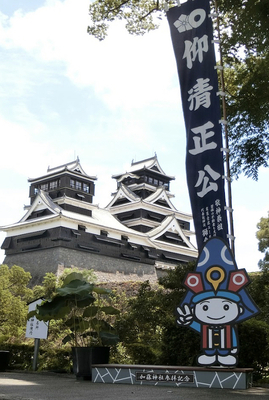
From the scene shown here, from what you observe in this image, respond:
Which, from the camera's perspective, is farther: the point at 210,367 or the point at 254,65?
the point at 254,65

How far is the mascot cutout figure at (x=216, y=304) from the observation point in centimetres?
539

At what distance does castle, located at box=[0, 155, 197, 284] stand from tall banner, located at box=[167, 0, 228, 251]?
2371 centimetres

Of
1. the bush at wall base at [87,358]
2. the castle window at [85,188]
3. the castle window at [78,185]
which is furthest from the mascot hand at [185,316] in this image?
the castle window at [85,188]

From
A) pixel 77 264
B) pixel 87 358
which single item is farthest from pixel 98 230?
pixel 87 358

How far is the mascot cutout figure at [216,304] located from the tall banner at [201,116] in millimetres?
425

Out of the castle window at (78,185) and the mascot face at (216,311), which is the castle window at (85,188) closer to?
the castle window at (78,185)

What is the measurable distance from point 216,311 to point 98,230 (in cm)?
2679

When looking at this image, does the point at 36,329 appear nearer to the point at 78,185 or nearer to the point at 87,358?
the point at 87,358

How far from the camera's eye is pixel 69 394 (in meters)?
4.74

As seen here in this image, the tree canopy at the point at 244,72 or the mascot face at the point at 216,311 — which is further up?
the tree canopy at the point at 244,72

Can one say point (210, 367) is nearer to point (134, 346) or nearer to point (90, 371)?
point (90, 371)

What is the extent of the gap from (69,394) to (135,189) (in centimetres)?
3520

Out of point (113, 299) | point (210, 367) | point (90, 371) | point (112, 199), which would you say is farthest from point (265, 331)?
point (112, 199)

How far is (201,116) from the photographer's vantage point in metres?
6.41
